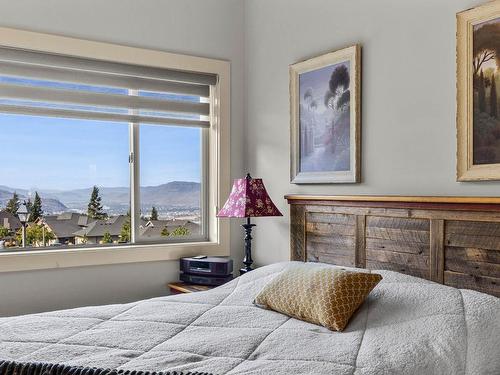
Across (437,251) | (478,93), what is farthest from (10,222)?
(478,93)

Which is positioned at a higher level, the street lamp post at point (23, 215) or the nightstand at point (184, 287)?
the street lamp post at point (23, 215)

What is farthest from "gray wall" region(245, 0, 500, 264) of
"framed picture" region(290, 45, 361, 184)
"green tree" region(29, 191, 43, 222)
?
"green tree" region(29, 191, 43, 222)

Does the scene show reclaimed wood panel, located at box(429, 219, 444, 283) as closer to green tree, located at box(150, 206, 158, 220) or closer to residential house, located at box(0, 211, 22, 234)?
green tree, located at box(150, 206, 158, 220)

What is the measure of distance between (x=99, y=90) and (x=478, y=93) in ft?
7.17

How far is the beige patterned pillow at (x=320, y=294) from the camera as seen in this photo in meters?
1.88

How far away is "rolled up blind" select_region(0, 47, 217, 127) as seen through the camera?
9.55ft

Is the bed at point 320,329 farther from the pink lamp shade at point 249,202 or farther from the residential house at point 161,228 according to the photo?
the residential house at point 161,228

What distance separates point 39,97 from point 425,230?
2233mm

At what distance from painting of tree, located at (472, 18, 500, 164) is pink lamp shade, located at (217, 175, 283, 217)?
1259mm

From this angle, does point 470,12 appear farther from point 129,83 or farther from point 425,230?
point 129,83

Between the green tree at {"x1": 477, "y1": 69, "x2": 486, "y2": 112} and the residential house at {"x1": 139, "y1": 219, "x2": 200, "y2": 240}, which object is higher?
the green tree at {"x1": 477, "y1": 69, "x2": 486, "y2": 112}

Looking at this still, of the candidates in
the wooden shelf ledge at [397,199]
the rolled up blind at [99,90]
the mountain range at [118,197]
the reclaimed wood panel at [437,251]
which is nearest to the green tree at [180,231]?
the mountain range at [118,197]

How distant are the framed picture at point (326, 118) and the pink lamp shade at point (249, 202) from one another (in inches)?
8.6

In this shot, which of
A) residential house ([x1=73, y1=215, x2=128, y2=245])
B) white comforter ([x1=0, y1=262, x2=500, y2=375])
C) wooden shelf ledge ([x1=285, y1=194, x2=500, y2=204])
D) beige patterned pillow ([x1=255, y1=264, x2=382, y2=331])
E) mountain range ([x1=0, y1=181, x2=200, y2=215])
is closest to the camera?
white comforter ([x1=0, y1=262, x2=500, y2=375])
